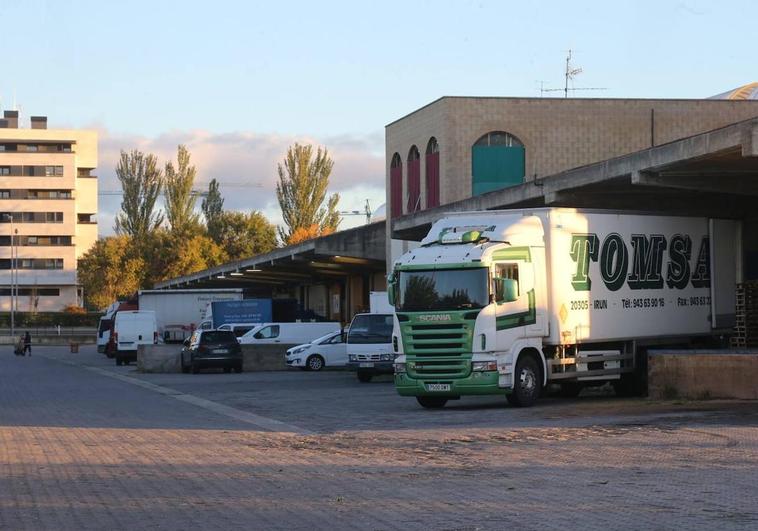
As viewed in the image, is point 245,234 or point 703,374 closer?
point 703,374

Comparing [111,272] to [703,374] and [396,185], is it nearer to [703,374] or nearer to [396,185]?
[396,185]

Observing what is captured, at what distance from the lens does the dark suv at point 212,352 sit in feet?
144

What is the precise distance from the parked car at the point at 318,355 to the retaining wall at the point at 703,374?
67.8 ft

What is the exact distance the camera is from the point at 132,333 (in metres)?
54.5

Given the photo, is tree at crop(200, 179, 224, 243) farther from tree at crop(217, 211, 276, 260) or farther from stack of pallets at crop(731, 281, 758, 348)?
stack of pallets at crop(731, 281, 758, 348)

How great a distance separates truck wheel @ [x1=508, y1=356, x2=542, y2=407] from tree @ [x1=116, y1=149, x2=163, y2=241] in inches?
3822

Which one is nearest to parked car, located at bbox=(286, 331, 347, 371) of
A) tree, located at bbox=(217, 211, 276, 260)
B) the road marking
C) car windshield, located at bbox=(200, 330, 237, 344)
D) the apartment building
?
car windshield, located at bbox=(200, 330, 237, 344)

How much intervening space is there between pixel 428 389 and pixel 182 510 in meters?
12.3

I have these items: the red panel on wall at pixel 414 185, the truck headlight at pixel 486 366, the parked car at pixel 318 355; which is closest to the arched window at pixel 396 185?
the red panel on wall at pixel 414 185

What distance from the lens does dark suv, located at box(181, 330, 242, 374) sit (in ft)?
144

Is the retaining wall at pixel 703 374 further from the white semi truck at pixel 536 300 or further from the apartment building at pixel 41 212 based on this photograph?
the apartment building at pixel 41 212

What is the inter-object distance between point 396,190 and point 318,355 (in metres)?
14.9

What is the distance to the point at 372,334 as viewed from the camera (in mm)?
36938

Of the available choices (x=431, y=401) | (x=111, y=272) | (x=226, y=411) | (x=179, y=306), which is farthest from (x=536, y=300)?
(x=111, y=272)
